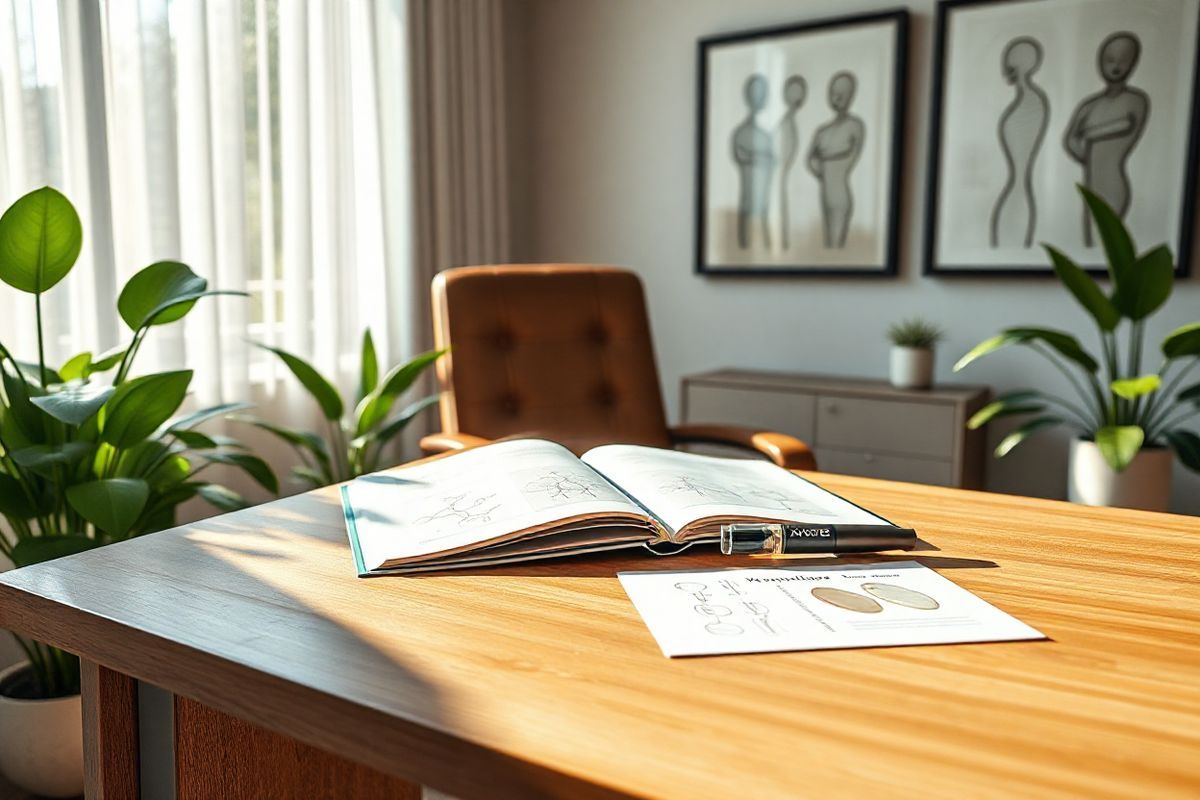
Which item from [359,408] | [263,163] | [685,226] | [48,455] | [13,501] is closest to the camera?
[48,455]

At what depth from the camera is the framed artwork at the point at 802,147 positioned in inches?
117

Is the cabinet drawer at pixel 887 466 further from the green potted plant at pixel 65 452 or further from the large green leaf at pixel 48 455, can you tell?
the large green leaf at pixel 48 455

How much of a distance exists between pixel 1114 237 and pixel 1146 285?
140 mm

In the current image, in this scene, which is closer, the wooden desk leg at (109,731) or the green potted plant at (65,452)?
the wooden desk leg at (109,731)

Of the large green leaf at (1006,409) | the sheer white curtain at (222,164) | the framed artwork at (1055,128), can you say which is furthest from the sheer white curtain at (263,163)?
the large green leaf at (1006,409)

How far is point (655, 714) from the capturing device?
1.94 ft

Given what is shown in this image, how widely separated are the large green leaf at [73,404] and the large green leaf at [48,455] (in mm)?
92

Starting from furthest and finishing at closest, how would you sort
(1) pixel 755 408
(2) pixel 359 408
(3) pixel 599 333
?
(1) pixel 755 408
(2) pixel 359 408
(3) pixel 599 333

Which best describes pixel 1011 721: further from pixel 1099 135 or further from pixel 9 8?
pixel 1099 135

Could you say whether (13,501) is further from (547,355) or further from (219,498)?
(547,355)

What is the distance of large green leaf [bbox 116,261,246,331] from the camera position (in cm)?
157

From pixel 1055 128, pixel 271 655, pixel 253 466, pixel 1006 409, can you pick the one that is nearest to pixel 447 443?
pixel 253 466

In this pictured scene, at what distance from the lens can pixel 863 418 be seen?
2729 mm

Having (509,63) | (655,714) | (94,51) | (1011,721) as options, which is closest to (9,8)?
(94,51)
